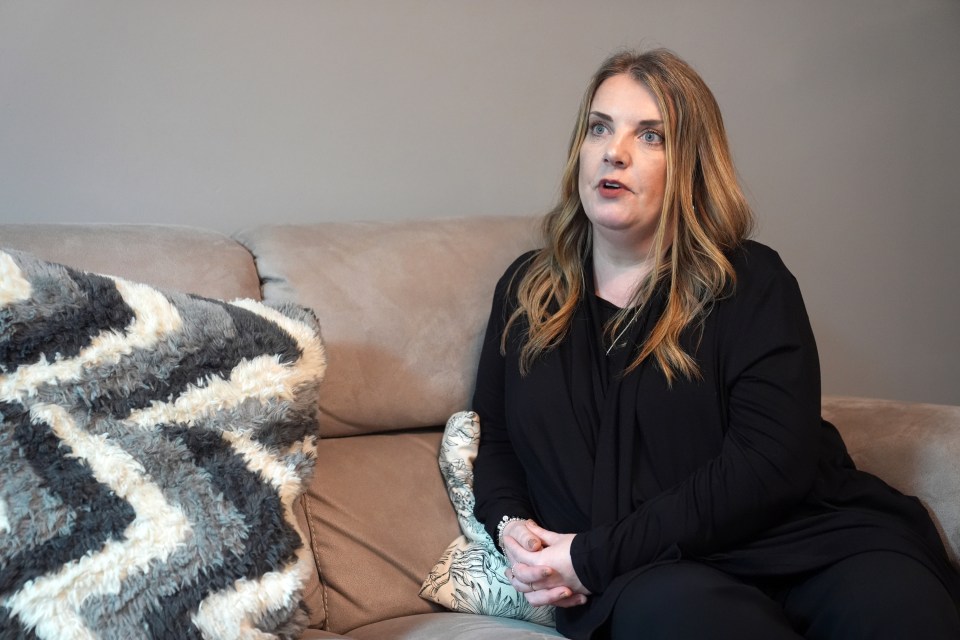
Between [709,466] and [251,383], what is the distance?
68cm

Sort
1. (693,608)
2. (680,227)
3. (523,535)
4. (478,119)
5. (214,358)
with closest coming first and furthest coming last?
(693,608) < (214,358) < (523,535) < (680,227) < (478,119)

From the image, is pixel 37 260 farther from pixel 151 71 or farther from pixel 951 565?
pixel 951 565

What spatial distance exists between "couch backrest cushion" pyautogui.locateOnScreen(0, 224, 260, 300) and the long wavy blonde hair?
0.48m

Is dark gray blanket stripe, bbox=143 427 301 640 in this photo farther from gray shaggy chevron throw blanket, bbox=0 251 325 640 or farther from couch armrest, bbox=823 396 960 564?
couch armrest, bbox=823 396 960 564

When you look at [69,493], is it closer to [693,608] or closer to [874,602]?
[693,608]

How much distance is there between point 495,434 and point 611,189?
0.46 meters

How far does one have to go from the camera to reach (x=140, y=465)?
1.21m

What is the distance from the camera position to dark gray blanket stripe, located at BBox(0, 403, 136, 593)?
1.13m

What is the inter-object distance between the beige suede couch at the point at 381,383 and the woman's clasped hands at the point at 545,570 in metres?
0.06

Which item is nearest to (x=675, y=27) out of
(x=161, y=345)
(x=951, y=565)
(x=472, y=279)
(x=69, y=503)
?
(x=472, y=279)

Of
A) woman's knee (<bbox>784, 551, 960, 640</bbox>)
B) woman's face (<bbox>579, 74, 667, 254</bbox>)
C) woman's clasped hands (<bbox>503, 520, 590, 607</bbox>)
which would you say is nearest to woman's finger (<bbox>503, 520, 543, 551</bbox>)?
woman's clasped hands (<bbox>503, 520, 590, 607</bbox>)

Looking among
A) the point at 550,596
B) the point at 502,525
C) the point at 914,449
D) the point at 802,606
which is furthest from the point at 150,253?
the point at 914,449

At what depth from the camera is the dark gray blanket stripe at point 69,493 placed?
1.13 m

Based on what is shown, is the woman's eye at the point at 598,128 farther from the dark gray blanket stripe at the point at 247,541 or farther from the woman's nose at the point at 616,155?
the dark gray blanket stripe at the point at 247,541
